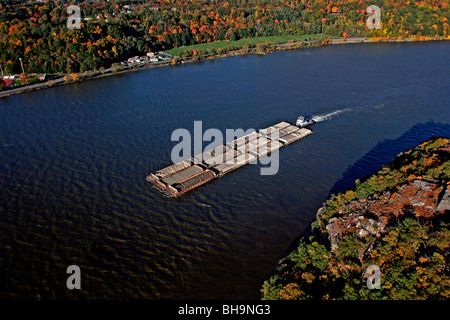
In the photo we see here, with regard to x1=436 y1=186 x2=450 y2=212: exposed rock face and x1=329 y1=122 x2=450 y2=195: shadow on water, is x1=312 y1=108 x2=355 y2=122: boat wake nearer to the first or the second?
x1=329 y1=122 x2=450 y2=195: shadow on water

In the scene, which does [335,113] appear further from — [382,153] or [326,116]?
[382,153]

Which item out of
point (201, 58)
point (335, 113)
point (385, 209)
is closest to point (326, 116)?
point (335, 113)

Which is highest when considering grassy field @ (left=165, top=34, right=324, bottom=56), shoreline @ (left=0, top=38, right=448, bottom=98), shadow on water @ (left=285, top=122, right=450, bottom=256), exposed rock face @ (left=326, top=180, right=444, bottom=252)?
grassy field @ (left=165, top=34, right=324, bottom=56)

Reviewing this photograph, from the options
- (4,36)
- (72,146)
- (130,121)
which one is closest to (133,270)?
(72,146)

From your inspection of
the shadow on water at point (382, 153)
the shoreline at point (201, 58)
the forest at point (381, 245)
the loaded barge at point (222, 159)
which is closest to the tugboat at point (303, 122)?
the loaded barge at point (222, 159)

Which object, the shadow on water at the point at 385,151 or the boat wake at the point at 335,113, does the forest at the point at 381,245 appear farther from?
the boat wake at the point at 335,113

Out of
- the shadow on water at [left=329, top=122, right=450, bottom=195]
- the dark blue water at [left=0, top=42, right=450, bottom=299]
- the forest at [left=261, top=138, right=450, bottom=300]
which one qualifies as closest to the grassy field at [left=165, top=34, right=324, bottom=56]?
the dark blue water at [left=0, top=42, right=450, bottom=299]

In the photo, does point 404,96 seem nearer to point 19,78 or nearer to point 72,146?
point 72,146
